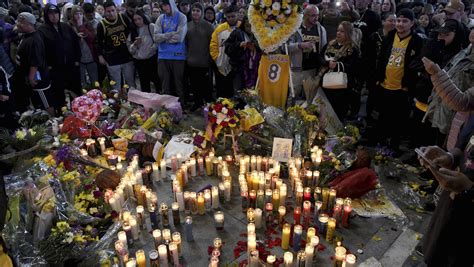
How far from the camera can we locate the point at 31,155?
13.8 ft

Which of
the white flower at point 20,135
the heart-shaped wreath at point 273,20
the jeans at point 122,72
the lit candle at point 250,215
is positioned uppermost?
the heart-shaped wreath at point 273,20

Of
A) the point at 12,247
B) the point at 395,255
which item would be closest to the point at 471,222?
the point at 395,255

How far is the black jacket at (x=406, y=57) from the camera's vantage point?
4922 millimetres

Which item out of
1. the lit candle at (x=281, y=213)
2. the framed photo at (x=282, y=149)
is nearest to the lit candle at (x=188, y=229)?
the lit candle at (x=281, y=213)

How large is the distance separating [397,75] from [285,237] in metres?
3.04

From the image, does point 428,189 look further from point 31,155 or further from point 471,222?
point 31,155

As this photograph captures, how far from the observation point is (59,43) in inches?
246

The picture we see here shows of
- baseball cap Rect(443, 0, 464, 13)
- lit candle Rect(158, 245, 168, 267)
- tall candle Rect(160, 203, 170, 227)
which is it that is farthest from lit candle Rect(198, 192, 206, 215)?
baseball cap Rect(443, 0, 464, 13)

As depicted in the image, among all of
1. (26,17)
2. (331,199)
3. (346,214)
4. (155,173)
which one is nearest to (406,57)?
(331,199)

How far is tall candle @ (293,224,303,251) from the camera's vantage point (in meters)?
3.36

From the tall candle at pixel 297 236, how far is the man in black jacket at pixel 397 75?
2.75m

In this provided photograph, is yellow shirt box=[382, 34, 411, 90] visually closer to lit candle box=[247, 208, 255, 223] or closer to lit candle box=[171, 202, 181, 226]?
lit candle box=[247, 208, 255, 223]

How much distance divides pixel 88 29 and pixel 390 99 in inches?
214

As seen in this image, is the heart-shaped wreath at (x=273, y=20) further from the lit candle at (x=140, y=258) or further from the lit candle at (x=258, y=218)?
the lit candle at (x=140, y=258)
